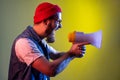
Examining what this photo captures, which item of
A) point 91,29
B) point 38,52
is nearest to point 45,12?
point 38,52

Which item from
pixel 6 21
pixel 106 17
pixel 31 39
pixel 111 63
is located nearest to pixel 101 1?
Result: pixel 106 17

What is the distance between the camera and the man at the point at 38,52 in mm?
1160

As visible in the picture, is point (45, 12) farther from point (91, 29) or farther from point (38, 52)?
point (91, 29)

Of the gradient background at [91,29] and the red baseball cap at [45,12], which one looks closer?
the red baseball cap at [45,12]

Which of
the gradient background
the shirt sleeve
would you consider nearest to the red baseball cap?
the shirt sleeve

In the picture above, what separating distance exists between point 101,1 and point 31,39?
108 centimetres

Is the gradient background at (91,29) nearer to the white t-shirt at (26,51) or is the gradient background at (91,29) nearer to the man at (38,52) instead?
the man at (38,52)

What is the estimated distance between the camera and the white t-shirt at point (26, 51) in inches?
45.8

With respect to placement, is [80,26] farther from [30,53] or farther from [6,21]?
[30,53]

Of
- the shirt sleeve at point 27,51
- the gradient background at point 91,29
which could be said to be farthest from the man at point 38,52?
the gradient background at point 91,29

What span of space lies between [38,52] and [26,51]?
0.07 m

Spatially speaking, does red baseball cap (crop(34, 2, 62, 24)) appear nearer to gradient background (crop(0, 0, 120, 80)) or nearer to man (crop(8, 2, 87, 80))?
man (crop(8, 2, 87, 80))

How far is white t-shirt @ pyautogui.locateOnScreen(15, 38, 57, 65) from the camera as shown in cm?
116

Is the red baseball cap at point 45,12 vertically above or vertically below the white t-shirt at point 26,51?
above
